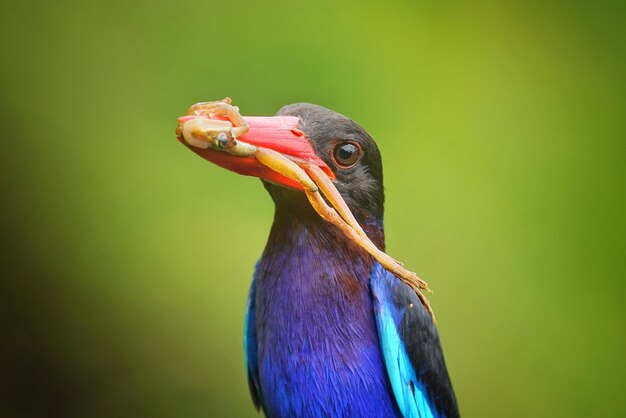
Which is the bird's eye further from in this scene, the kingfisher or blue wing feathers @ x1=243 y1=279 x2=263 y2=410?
blue wing feathers @ x1=243 y1=279 x2=263 y2=410

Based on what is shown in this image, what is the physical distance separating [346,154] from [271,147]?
254 millimetres

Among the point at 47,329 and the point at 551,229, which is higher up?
the point at 551,229

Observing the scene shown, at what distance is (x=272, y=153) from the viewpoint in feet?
4.60

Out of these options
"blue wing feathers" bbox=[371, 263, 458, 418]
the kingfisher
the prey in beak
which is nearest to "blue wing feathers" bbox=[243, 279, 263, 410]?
the kingfisher

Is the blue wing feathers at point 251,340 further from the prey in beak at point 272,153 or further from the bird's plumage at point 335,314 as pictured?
the prey in beak at point 272,153

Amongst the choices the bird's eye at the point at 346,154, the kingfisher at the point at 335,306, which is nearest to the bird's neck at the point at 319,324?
the kingfisher at the point at 335,306

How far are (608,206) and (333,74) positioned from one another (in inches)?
43.4

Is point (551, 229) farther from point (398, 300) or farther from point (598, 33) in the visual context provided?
point (398, 300)

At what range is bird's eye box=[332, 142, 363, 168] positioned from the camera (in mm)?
1621

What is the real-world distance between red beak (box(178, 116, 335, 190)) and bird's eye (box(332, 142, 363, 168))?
1.5 inches

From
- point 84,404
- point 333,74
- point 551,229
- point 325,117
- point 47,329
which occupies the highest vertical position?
point 333,74

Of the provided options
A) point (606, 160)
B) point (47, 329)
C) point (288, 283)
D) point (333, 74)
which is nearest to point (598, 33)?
point (606, 160)

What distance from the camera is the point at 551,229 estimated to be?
273 cm

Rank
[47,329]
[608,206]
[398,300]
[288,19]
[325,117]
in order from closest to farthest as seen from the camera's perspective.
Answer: [325,117]
[398,300]
[47,329]
[288,19]
[608,206]
